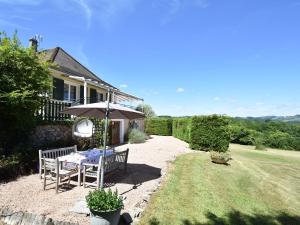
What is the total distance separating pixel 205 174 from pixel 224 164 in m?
3.61

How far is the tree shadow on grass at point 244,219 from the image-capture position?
21.7 ft

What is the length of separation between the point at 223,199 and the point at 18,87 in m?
8.40

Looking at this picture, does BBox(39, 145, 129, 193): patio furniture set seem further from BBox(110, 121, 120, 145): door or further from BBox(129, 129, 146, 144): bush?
BBox(129, 129, 146, 144): bush

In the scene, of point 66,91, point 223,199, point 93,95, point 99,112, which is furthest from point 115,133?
point 223,199

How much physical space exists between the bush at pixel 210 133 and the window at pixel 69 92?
10.1 meters

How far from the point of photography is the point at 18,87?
10242 millimetres

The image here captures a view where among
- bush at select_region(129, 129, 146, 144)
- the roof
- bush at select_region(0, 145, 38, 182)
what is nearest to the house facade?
the roof

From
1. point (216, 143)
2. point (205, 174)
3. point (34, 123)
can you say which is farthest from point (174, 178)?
point (216, 143)

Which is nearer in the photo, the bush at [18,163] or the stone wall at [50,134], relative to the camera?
the bush at [18,163]

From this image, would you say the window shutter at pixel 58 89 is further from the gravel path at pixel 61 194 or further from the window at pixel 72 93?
the gravel path at pixel 61 194

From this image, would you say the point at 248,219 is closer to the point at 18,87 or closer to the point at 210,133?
the point at 18,87

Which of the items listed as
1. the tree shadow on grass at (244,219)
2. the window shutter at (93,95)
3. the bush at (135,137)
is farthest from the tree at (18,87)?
the bush at (135,137)

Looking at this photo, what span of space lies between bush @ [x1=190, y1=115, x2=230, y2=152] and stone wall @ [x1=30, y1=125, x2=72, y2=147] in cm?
1029

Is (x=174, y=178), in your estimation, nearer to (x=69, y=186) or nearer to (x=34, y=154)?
(x=69, y=186)
